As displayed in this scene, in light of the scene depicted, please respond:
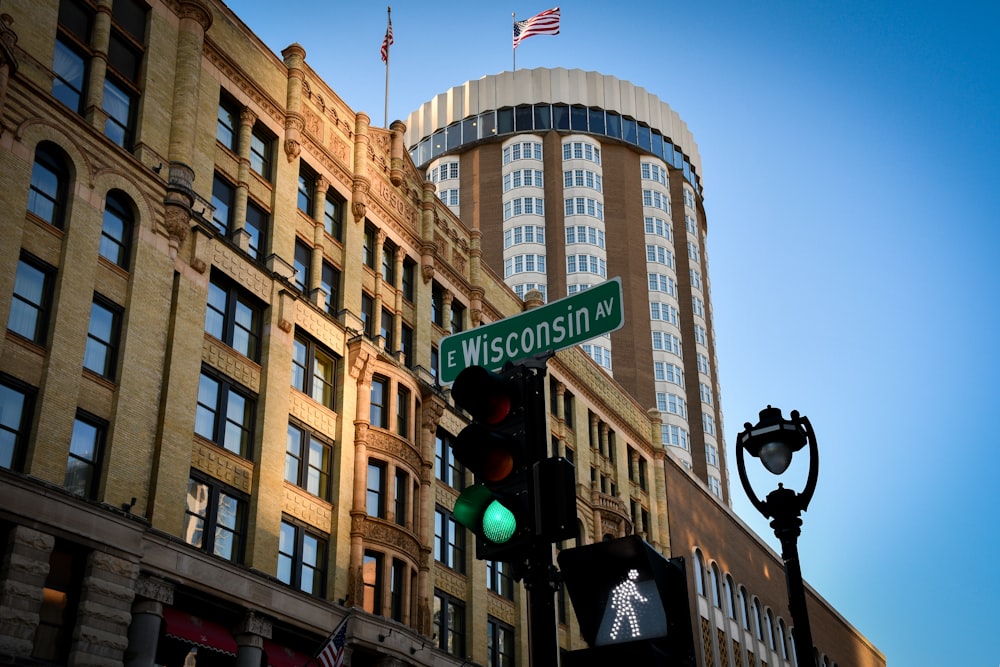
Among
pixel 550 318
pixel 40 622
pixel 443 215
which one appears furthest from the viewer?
pixel 443 215

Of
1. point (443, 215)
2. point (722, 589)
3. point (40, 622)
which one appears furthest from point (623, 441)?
point (40, 622)

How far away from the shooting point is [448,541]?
40.1 meters

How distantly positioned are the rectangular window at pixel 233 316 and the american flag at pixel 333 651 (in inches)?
369

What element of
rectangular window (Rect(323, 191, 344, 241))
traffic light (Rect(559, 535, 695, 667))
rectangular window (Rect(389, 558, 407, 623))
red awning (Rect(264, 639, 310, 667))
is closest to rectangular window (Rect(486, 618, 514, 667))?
rectangular window (Rect(389, 558, 407, 623))

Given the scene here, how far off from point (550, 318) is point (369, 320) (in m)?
30.2

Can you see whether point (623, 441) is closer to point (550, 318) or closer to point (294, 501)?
point (294, 501)

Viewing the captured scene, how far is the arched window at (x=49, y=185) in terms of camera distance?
1040 inches

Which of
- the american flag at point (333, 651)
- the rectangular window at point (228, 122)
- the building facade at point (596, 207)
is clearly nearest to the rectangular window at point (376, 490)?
the american flag at point (333, 651)

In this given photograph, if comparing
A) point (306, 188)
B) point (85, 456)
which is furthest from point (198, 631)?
point (306, 188)

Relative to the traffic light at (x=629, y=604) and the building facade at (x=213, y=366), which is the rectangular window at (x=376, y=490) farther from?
the traffic light at (x=629, y=604)

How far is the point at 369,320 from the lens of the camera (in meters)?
38.8

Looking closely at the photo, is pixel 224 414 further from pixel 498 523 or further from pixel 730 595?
pixel 730 595

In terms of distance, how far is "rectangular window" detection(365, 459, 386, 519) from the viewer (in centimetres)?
3538

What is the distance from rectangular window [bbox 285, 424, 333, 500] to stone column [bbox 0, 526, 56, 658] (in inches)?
388
